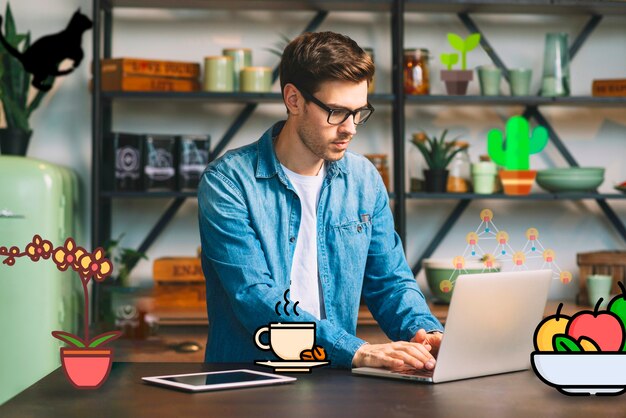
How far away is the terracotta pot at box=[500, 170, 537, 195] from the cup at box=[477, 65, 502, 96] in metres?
0.35

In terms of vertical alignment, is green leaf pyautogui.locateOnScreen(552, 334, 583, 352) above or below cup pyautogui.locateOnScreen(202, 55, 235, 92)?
below

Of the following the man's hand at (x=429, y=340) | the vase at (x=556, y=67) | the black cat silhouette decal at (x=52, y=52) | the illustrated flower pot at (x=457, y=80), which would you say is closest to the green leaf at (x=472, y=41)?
the illustrated flower pot at (x=457, y=80)

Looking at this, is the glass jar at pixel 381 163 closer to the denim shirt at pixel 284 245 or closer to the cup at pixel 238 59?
the cup at pixel 238 59

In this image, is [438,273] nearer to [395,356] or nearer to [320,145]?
[320,145]

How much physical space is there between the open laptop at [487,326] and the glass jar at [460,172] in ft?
6.94

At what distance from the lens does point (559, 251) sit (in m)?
4.16

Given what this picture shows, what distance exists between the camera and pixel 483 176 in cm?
383

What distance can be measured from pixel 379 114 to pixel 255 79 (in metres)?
0.63

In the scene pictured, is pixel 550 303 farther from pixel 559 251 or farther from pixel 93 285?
pixel 93 285

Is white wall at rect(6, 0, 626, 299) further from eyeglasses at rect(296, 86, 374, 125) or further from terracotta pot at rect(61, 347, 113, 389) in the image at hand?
terracotta pot at rect(61, 347, 113, 389)

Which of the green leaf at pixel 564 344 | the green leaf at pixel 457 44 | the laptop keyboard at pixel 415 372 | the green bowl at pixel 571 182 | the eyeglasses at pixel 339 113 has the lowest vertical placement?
the laptop keyboard at pixel 415 372

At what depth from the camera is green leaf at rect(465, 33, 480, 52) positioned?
387 centimetres

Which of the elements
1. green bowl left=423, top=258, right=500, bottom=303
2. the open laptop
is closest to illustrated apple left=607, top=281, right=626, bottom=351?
the open laptop

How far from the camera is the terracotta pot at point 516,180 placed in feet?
12.6
